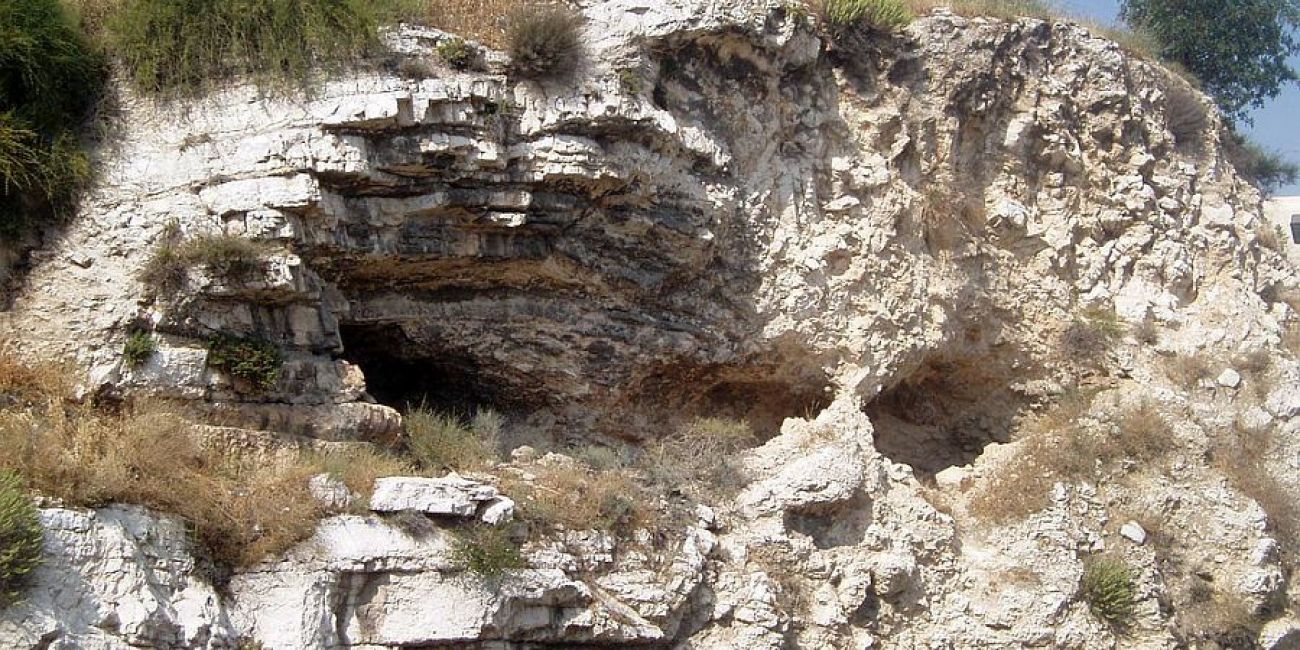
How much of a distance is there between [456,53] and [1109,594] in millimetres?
6769

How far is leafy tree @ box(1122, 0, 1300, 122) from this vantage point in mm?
16562

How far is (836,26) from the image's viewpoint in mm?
11188

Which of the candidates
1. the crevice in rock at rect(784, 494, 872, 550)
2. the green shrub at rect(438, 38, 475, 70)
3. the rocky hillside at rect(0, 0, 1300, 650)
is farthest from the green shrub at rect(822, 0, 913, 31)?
the crevice in rock at rect(784, 494, 872, 550)

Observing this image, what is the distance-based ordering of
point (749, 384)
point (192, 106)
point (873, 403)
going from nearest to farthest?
point (192, 106) → point (749, 384) → point (873, 403)

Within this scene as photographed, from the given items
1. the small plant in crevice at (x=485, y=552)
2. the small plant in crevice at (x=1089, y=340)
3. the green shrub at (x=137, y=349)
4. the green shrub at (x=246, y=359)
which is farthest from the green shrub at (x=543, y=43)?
the small plant in crevice at (x=1089, y=340)

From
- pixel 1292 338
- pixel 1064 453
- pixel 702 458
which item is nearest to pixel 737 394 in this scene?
pixel 702 458

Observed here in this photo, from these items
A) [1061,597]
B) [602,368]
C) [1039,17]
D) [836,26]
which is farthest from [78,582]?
[1039,17]

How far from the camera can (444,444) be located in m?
8.99

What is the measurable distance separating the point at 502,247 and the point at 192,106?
8.27ft

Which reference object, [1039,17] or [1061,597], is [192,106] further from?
[1039,17]

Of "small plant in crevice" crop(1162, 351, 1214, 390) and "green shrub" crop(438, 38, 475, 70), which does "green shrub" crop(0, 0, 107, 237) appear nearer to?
"green shrub" crop(438, 38, 475, 70)

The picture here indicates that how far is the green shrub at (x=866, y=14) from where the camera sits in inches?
440

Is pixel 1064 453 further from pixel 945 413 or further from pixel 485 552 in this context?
pixel 485 552

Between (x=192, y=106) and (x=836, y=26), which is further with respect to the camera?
(x=836, y=26)
